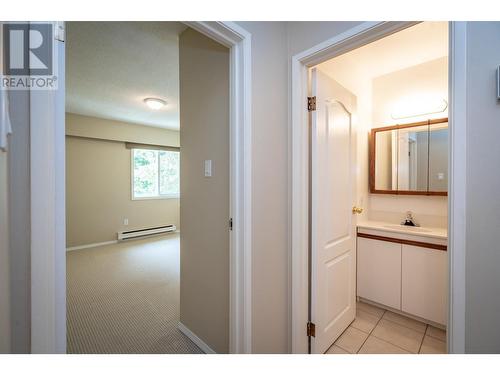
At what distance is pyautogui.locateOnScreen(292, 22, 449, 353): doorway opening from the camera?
1.45m

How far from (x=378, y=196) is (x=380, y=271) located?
83 centimetres

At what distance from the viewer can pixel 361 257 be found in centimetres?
223

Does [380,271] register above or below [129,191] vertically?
below

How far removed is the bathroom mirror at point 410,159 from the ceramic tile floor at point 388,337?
1223 mm

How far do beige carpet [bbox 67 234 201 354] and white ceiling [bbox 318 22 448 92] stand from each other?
2.62m

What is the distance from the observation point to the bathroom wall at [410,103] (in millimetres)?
2082

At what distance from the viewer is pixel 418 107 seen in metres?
2.23

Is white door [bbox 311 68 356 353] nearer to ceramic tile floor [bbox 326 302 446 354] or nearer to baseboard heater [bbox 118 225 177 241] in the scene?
ceramic tile floor [bbox 326 302 446 354]

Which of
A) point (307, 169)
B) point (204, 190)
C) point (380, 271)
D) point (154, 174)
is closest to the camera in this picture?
point (307, 169)

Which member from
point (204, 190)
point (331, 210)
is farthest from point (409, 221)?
point (204, 190)

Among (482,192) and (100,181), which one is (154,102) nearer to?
(100,181)
